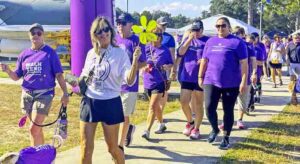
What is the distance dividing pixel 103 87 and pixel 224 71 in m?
2.58

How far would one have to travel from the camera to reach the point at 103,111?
4715 millimetres

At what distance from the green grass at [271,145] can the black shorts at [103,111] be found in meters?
2.14

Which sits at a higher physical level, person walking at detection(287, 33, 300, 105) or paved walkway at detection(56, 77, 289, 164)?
person walking at detection(287, 33, 300, 105)

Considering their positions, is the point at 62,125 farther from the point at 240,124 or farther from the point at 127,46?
the point at 240,124

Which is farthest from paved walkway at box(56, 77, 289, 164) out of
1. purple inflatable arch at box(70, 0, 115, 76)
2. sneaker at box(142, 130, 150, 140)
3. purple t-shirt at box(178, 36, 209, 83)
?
purple inflatable arch at box(70, 0, 115, 76)

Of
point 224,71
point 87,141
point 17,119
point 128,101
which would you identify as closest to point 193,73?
point 224,71

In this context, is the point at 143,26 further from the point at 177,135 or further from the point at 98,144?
the point at 177,135

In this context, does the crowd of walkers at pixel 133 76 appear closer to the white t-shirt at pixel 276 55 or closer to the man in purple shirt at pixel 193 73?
the man in purple shirt at pixel 193 73

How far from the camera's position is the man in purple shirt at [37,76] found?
5664mm

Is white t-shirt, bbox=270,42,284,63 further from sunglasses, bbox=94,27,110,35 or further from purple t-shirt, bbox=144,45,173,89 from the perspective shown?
sunglasses, bbox=94,27,110,35

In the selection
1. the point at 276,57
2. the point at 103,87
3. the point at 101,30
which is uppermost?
the point at 101,30

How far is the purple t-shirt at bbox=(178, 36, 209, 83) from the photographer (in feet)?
24.7

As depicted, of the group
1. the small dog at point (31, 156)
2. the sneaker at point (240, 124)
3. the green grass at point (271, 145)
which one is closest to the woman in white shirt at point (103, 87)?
the small dog at point (31, 156)

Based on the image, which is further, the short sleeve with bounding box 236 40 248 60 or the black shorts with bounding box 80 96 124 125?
the short sleeve with bounding box 236 40 248 60
